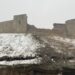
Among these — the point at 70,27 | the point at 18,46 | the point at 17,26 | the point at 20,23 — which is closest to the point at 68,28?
the point at 70,27

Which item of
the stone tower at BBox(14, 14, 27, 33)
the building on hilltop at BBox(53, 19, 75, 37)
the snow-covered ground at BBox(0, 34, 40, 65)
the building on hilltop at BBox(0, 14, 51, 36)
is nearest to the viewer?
the snow-covered ground at BBox(0, 34, 40, 65)

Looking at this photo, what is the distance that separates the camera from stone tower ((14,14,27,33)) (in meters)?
25.9

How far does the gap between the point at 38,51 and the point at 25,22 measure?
16.0m

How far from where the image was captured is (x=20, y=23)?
26.3 m

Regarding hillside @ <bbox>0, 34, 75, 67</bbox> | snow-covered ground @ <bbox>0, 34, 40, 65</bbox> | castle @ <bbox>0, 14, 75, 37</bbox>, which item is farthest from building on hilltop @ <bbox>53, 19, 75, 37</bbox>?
snow-covered ground @ <bbox>0, 34, 40, 65</bbox>

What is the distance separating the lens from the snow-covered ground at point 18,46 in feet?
34.0

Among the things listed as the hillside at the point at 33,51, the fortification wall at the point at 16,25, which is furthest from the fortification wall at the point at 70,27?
the hillside at the point at 33,51

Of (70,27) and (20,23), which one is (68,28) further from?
(20,23)

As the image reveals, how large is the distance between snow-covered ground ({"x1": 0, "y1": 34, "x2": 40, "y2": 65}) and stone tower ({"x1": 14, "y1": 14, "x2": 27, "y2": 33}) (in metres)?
12.8

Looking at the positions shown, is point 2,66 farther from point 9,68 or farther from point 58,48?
point 58,48

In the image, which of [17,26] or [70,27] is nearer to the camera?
[70,27]

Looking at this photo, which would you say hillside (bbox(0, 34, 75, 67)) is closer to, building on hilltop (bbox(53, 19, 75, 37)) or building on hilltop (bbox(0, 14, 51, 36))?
building on hilltop (bbox(53, 19, 75, 37))

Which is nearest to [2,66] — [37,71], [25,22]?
[37,71]

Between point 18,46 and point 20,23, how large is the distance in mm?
14991
